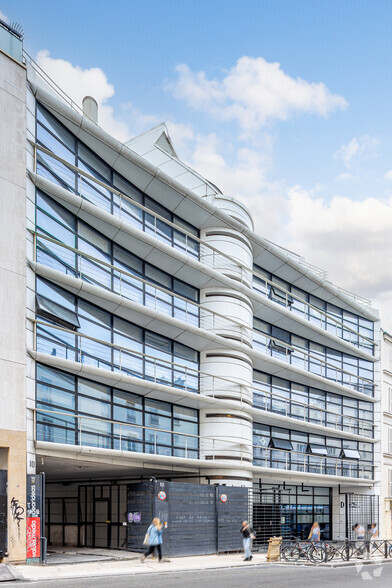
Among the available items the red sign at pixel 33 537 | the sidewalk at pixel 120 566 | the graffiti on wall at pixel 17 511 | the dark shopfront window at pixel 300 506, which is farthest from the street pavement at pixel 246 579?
the dark shopfront window at pixel 300 506

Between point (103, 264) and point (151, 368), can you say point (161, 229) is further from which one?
point (151, 368)

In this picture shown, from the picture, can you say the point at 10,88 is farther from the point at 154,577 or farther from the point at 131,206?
the point at 154,577

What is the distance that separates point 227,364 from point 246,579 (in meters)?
14.0

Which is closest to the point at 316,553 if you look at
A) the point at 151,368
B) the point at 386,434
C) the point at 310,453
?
the point at 151,368

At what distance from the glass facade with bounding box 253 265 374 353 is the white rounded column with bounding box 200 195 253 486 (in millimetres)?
2965

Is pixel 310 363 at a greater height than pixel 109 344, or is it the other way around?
pixel 109 344

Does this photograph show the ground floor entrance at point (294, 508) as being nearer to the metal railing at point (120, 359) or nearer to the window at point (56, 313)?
the metal railing at point (120, 359)

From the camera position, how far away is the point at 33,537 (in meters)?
19.6

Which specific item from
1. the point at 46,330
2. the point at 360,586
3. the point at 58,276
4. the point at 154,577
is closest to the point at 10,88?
the point at 58,276

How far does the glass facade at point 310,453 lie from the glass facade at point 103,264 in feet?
28.9

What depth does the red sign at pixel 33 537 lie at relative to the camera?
63.8 feet

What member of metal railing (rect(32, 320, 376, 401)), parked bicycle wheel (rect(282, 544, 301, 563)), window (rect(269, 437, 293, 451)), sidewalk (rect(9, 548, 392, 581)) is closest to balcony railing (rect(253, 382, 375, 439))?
window (rect(269, 437, 293, 451))

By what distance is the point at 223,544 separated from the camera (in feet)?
86.9

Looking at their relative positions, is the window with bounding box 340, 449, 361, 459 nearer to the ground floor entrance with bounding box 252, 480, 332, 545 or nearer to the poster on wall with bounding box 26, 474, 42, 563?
the ground floor entrance with bounding box 252, 480, 332, 545
